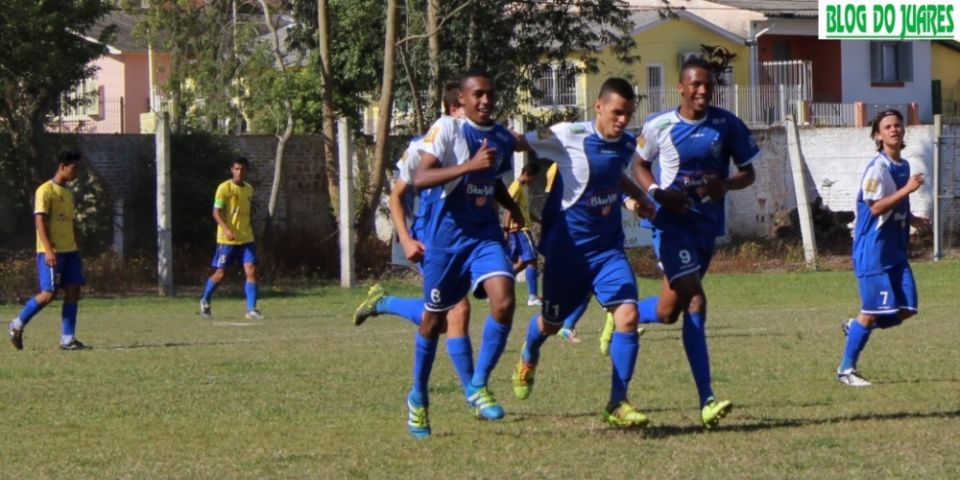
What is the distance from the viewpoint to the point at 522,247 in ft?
61.0

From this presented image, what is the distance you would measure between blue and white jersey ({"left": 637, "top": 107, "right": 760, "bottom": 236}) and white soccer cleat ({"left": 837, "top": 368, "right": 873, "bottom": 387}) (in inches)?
92.8

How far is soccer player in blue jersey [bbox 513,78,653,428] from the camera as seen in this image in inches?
354

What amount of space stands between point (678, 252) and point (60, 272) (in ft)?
27.1

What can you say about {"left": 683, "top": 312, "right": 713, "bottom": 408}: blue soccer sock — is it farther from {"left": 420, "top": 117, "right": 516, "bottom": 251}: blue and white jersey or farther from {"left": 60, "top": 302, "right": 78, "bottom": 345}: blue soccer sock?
{"left": 60, "top": 302, "right": 78, "bottom": 345}: blue soccer sock

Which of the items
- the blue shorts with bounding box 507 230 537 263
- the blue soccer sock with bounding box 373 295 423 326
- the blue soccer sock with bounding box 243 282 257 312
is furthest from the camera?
the blue soccer sock with bounding box 243 282 257 312

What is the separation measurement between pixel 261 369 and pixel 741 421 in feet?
16.1

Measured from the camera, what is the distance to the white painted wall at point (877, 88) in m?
50.4

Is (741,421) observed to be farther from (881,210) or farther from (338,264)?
(338,264)

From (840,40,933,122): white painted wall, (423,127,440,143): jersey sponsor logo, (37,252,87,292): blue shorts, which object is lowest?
(37,252,87,292): blue shorts

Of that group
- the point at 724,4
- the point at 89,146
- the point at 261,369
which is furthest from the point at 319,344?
the point at 724,4

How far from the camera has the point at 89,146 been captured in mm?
26859

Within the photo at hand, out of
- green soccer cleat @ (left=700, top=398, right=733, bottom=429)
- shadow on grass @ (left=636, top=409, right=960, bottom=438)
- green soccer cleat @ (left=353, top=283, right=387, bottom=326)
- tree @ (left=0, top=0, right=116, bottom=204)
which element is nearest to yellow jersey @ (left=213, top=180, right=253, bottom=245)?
tree @ (left=0, top=0, right=116, bottom=204)

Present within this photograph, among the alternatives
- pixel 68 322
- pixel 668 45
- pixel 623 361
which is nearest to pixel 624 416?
pixel 623 361

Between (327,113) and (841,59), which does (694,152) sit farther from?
(841,59)
